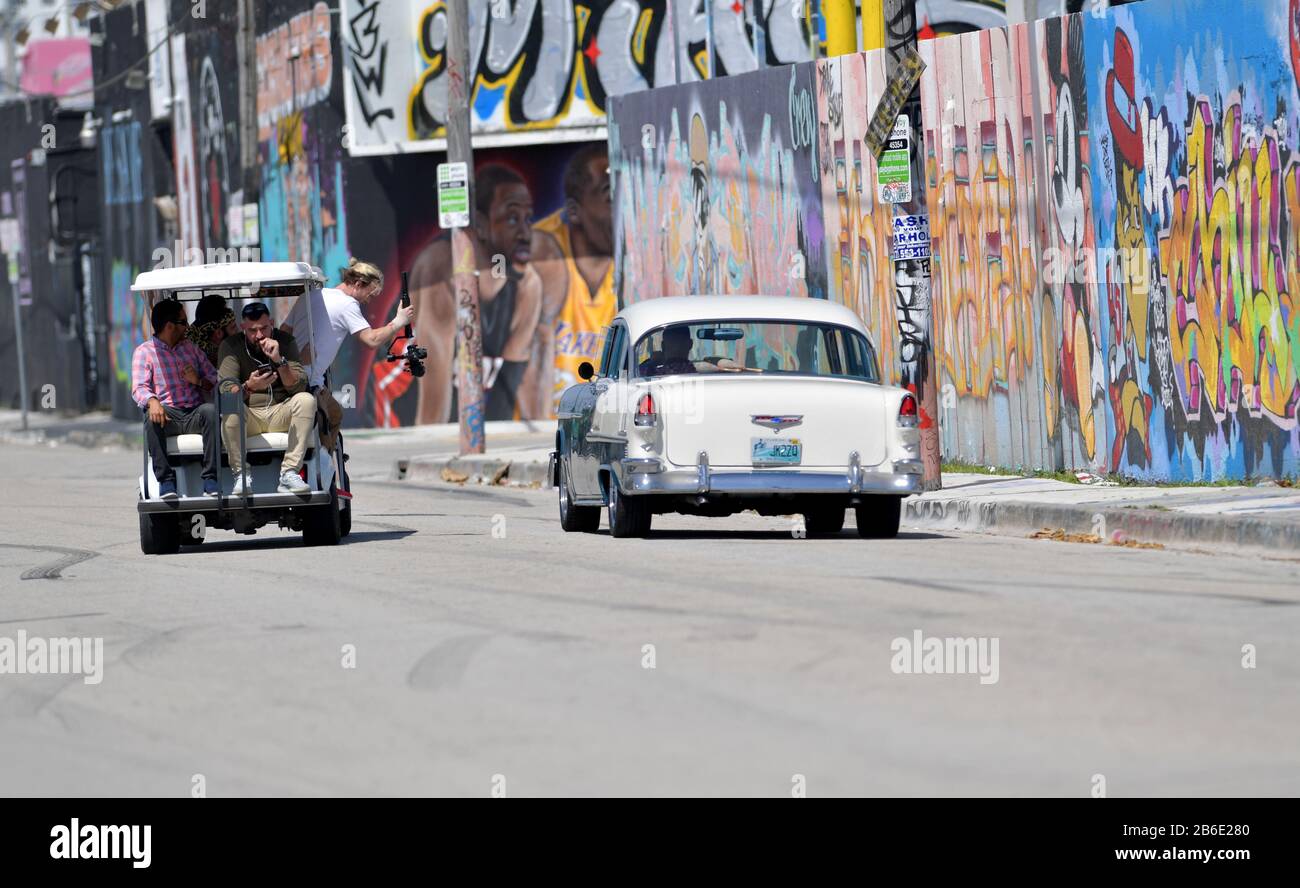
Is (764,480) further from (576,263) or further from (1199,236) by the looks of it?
(576,263)

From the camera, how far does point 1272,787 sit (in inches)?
284

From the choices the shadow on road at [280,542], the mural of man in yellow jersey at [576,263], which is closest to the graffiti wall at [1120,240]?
the shadow on road at [280,542]

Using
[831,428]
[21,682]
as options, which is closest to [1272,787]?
[21,682]

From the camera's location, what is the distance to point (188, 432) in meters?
15.6

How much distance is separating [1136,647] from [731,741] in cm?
245

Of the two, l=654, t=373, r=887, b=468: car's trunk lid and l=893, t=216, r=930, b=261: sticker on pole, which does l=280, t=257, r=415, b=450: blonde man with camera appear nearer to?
l=654, t=373, r=887, b=468: car's trunk lid

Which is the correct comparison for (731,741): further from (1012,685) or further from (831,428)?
(831,428)

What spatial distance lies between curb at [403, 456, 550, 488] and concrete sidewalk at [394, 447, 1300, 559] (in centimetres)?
519

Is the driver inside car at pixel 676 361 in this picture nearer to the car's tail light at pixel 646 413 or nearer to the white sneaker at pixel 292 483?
the car's tail light at pixel 646 413

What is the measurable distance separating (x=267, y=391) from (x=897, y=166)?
17.5 ft

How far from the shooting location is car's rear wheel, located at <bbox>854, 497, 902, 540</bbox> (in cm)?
1551

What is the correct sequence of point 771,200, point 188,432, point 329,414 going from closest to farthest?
point 188,432 < point 329,414 < point 771,200

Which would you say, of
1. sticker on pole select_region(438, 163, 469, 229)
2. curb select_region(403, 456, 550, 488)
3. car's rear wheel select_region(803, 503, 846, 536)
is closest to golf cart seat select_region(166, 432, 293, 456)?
car's rear wheel select_region(803, 503, 846, 536)
